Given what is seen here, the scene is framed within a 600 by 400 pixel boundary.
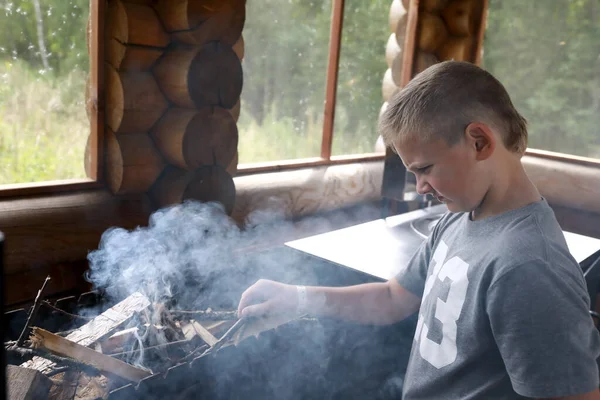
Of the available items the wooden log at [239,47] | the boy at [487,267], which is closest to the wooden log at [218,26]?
the wooden log at [239,47]

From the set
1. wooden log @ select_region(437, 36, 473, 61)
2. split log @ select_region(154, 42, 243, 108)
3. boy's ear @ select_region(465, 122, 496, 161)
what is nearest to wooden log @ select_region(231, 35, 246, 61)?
split log @ select_region(154, 42, 243, 108)

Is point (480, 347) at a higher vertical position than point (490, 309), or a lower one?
lower

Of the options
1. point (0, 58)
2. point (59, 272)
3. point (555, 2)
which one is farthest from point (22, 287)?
point (555, 2)

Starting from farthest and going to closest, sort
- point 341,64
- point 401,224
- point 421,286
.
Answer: point 341,64 → point 401,224 → point 421,286

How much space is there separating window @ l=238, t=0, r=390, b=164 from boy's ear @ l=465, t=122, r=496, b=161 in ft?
8.79

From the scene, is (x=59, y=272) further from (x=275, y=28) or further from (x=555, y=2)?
(x=555, y=2)

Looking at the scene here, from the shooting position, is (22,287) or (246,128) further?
(246,128)

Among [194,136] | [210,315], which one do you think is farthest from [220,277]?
[194,136]

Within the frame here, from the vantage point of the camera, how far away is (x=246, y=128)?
4.00 m

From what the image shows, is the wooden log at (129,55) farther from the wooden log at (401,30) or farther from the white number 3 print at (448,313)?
the wooden log at (401,30)

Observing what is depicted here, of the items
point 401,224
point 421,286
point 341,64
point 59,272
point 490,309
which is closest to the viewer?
point 490,309

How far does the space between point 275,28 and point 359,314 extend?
2.71 meters

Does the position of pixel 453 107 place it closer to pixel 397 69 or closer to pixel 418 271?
pixel 418 271

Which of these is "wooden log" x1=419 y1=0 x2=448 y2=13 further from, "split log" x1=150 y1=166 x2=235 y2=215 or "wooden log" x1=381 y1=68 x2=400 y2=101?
"split log" x1=150 y1=166 x2=235 y2=215
